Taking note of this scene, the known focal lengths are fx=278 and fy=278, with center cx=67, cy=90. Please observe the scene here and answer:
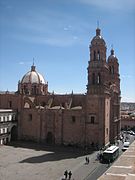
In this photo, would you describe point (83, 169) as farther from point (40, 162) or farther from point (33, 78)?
point (33, 78)

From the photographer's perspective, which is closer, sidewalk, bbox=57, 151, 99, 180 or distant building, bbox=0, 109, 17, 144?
sidewalk, bbox=57, 151, 99, 180

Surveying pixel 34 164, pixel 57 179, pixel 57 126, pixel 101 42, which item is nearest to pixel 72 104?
pixel 57 126

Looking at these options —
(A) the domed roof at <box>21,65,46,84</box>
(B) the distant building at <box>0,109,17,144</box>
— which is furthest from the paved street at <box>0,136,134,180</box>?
(A) the domed roof at <box>21,65,46,84</box>

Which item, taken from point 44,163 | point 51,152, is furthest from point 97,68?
point 44,163

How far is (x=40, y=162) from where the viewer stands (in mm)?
30562

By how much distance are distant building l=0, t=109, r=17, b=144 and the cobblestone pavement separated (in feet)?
8.78

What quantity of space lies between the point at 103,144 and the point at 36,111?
12019mm

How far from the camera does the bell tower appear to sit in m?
38.1

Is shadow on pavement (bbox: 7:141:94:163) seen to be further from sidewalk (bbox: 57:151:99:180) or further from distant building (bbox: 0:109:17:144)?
sidewalk (bbox: 57:151:99:180)

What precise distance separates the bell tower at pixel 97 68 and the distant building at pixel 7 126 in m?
13.3

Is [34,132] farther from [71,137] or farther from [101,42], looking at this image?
[101,42]

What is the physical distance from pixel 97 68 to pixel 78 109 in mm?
6533

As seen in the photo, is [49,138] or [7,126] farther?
[49,138]

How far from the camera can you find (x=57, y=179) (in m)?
24.6
